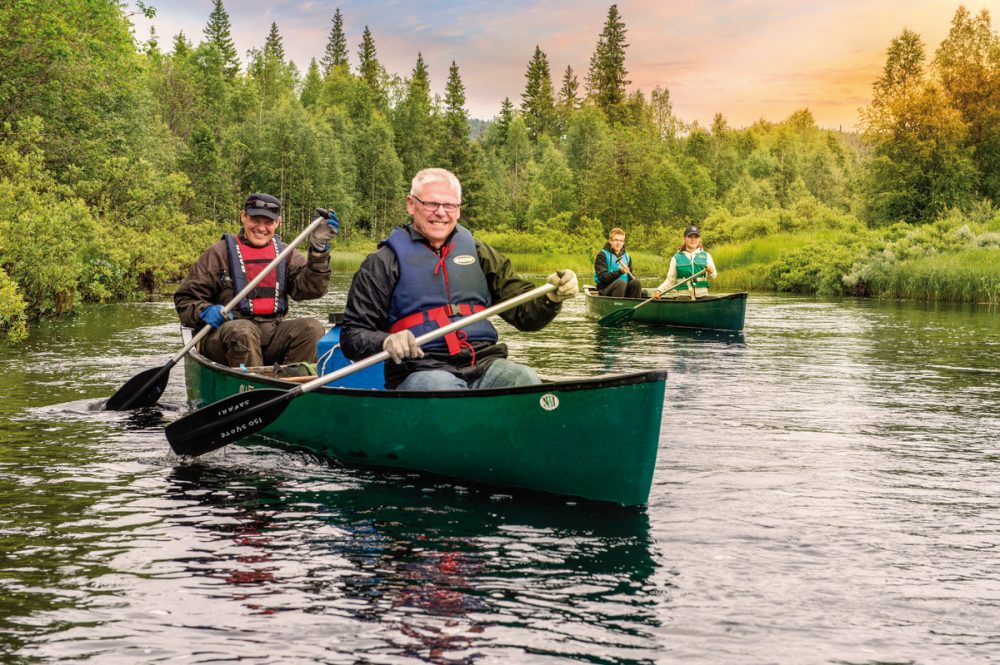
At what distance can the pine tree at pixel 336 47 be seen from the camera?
108 meters

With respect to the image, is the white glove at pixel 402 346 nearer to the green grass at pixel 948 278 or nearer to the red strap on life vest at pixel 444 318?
the red strap on life vest at pixel 444 318

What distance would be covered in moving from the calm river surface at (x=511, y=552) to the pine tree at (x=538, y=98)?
99388mm

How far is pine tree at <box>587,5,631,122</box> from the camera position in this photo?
312 ft

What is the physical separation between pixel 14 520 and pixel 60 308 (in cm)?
1313

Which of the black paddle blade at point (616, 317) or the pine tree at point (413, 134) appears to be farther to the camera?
the pine tree at point (413, 134)

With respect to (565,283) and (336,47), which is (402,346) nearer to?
(565,283)

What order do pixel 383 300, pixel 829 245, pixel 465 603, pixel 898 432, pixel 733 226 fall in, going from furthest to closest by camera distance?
pixel 733 226
pixel 829 245
pixel 898 432
pixel 383 300
pixel 465 603

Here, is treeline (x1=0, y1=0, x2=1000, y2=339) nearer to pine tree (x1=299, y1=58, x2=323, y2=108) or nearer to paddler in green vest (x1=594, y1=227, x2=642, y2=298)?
pine tree (x1=299, y1=58, x2=323, y2=108)

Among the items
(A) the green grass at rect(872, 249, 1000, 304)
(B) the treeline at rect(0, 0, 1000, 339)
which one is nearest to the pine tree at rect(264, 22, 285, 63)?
(B) the treeline at rect(0, 0, 1000, 339)

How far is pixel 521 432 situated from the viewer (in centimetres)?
528

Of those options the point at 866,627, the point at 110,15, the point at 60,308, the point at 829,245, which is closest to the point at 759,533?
the point at 866,627

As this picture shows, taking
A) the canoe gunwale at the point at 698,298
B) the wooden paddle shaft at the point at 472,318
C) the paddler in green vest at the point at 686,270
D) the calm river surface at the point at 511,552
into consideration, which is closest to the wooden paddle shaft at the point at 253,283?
the calm river surface at the point at 511,552

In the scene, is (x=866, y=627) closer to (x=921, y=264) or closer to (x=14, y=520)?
(x=14, y=520)

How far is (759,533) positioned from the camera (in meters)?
4.89
